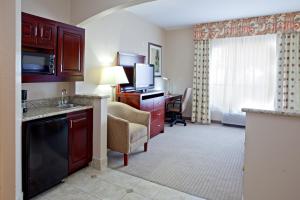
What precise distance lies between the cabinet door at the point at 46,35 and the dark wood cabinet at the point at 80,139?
0.84m

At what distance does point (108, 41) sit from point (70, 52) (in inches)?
51.9

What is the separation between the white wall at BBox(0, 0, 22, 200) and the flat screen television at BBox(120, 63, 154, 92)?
2.37m

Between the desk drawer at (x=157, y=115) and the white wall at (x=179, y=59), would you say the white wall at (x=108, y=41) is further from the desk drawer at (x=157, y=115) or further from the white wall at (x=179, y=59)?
the white wall at (x=179, y=59)

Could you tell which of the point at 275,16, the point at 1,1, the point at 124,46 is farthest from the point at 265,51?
the point at 1,1

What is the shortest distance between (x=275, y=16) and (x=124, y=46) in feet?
11.0

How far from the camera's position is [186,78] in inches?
247

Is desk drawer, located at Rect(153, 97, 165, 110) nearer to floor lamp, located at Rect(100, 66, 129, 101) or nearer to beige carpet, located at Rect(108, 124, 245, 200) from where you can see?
beige carpet, located at Rect(108, 124, 245, 200)

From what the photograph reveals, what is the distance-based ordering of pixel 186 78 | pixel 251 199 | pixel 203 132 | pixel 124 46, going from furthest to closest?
1. pixel 186 78
2. pixel 203 132
3. pixel 124 46
4. pixel 251 199

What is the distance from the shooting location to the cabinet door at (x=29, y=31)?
87.3 inches

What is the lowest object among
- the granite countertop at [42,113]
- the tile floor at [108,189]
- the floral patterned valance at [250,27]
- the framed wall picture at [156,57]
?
the tile floor at [108,189]

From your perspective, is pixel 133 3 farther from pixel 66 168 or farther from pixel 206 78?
pixel 206 78

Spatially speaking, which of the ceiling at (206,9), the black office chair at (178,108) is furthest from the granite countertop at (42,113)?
the black office chair at (178,108)

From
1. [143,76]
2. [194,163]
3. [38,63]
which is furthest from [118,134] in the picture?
[143,76]

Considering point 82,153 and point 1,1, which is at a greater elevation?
point 1,1
